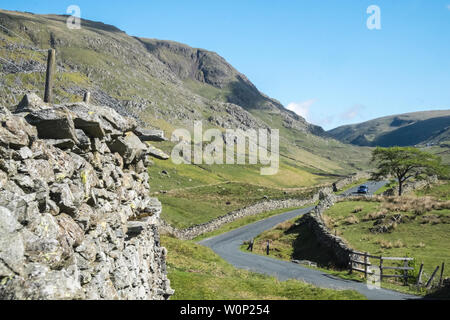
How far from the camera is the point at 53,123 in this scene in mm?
8453

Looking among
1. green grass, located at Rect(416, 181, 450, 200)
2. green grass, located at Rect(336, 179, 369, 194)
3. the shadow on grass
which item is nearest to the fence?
the shadow on grass

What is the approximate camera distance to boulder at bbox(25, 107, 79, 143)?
27.3 ft

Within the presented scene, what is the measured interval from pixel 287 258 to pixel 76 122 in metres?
32.9

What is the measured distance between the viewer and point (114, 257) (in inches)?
407

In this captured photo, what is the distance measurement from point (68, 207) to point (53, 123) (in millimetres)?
1971

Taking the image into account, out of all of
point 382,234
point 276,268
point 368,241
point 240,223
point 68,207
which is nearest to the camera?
point 68,207

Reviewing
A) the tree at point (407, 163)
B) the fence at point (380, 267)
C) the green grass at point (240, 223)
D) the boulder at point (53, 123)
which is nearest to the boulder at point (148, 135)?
the boulder at point (53, 123)

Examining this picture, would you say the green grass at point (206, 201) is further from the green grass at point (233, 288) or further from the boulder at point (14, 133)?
the boulder at point (14, 133)

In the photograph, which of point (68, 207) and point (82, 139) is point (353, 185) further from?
point (68, 207)

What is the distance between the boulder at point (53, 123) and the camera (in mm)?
8336

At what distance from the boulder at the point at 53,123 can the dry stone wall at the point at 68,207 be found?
2 centimetres

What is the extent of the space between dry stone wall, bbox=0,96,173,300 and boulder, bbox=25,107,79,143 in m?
0.02

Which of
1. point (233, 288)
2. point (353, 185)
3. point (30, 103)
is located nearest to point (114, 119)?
point (30, 103)

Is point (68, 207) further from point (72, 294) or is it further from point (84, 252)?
point (72, 294)
